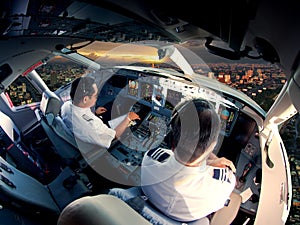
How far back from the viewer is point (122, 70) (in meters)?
3.51

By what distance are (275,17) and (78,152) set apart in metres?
2.18

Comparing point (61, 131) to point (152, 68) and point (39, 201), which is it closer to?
point (39, 201)

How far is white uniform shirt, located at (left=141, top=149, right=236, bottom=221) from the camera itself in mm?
1346

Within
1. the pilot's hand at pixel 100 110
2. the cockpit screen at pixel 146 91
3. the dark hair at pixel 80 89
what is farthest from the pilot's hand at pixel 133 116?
the dark hair at pixel 80 89

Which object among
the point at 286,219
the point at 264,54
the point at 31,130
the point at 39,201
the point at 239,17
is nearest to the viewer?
the point at 239,17

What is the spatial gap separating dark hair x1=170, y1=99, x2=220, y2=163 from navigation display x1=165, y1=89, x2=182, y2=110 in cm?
150

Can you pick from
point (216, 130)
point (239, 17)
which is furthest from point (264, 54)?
point (216, 130)

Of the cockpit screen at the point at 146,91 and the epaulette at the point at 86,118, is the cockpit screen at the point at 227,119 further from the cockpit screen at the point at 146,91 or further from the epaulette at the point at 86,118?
the epaulette at the point at 86,118

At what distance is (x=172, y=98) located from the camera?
2.93 meters

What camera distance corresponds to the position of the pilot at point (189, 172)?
128cm

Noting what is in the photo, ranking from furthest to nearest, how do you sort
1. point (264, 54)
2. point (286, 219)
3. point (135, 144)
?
point (135, 144)
point (286, 219)
point (264, 54)

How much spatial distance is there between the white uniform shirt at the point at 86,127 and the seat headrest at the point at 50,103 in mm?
488

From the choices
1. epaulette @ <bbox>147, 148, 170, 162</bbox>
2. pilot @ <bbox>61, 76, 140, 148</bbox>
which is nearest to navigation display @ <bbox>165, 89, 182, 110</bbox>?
pilot @ <bbox>61, 76, 140, 148</bbox>

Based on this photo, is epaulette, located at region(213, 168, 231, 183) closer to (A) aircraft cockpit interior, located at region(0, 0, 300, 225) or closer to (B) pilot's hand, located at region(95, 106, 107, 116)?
(A) aircraft cockpit interior, located at region(0, 0, 300, 225)
